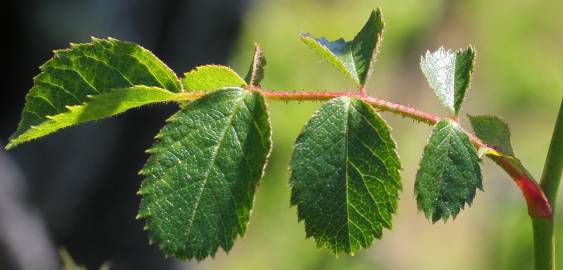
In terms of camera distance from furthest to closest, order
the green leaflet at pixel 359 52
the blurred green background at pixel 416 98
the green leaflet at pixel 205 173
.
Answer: the blurred green background at pixel 416 98 → the green leaflet at pixel 359 52 → the green leaflet at pixel 205 173

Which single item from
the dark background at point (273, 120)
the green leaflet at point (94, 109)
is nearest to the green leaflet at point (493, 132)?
the green leaflet at point (94, 109)

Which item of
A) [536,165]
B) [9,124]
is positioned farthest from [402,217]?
[9,124]

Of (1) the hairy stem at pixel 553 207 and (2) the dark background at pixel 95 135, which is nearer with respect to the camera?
(1) the hairy stem at pixel 553 207

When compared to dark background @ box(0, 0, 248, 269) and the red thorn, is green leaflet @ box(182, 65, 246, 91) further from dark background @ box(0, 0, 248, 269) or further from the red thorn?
dark background @ box(0, 0, 248, 269)

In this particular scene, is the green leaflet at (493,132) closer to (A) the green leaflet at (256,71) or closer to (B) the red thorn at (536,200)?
(B) the red thorn at (536,200)

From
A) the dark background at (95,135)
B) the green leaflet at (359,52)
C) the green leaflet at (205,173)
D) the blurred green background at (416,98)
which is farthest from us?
the blurred green background at (416,98)

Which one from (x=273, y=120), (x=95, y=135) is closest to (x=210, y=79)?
(x=95, y=135)
